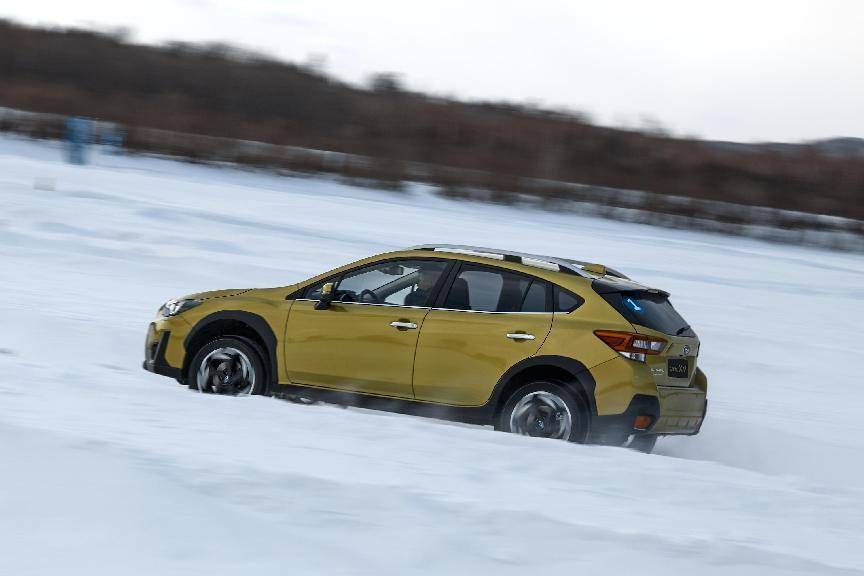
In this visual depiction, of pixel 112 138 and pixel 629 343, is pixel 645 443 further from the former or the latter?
pixel 112 138

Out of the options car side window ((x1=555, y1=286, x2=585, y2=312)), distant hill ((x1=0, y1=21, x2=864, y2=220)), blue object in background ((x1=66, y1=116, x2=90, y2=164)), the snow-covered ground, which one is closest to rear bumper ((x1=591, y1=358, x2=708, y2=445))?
car side window ((x1=555, y1=286, x2=585, y2=312))

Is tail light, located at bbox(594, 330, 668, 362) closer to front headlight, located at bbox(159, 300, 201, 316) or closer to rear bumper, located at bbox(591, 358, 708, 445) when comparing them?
rear bumper, located at bbox(591, 358, 708, 445)

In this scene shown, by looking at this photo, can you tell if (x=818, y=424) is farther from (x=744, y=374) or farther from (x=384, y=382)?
(x=384, y=382)

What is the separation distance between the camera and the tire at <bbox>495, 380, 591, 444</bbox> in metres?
7.62

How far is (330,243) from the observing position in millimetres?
19297

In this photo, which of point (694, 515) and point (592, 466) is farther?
point (592, 466)

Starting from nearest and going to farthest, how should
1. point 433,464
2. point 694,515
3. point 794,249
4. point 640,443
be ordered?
point 694,515, point 433,464, point 640,443, point 794,249

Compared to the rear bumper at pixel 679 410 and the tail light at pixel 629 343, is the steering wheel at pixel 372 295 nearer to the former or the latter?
→ the tail light at pixel 629 343

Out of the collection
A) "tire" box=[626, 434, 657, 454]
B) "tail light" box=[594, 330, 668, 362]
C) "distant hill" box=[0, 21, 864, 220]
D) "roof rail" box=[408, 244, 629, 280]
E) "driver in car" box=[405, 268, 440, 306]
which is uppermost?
"distant hill" box=[0, 21, 864, 220]

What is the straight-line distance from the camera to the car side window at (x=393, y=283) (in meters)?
8.23

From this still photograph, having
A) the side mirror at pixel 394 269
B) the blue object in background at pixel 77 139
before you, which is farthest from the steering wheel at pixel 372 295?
the blue object in background at pixel 77 139

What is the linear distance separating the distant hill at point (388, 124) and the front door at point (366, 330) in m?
27.8

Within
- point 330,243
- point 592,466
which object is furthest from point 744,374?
point 330,243

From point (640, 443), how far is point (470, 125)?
137ft
